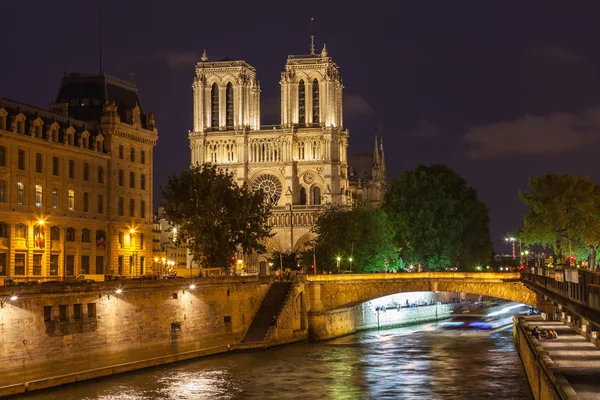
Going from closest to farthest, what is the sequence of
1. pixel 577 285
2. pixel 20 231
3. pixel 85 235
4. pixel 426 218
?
pixel 577 285, pixel 20 231, pixel 85 235, pixel 426 218

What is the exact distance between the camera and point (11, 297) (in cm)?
4944

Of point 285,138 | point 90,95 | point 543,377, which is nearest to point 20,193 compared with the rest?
point 90,95

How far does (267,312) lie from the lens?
254 feet

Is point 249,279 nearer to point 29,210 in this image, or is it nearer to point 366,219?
point 29,210

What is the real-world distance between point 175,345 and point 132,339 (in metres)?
5.35

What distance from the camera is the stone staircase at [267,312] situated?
73375 millimetres

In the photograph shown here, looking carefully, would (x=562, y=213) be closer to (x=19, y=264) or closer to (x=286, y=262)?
(x=286, y=262)

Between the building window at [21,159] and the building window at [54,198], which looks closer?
the building window at [21,159]

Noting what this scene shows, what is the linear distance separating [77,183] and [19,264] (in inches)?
345

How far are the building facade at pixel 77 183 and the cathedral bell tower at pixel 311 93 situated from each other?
68.0 metres

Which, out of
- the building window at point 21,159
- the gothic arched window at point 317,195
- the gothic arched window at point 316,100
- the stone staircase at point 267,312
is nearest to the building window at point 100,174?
the building window at point 21,159

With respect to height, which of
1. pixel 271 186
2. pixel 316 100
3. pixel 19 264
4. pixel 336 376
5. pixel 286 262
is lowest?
pixel 336 376

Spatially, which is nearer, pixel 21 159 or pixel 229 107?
pixel 21 159

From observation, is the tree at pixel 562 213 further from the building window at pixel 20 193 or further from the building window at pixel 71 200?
the building window at pixel 20 193
